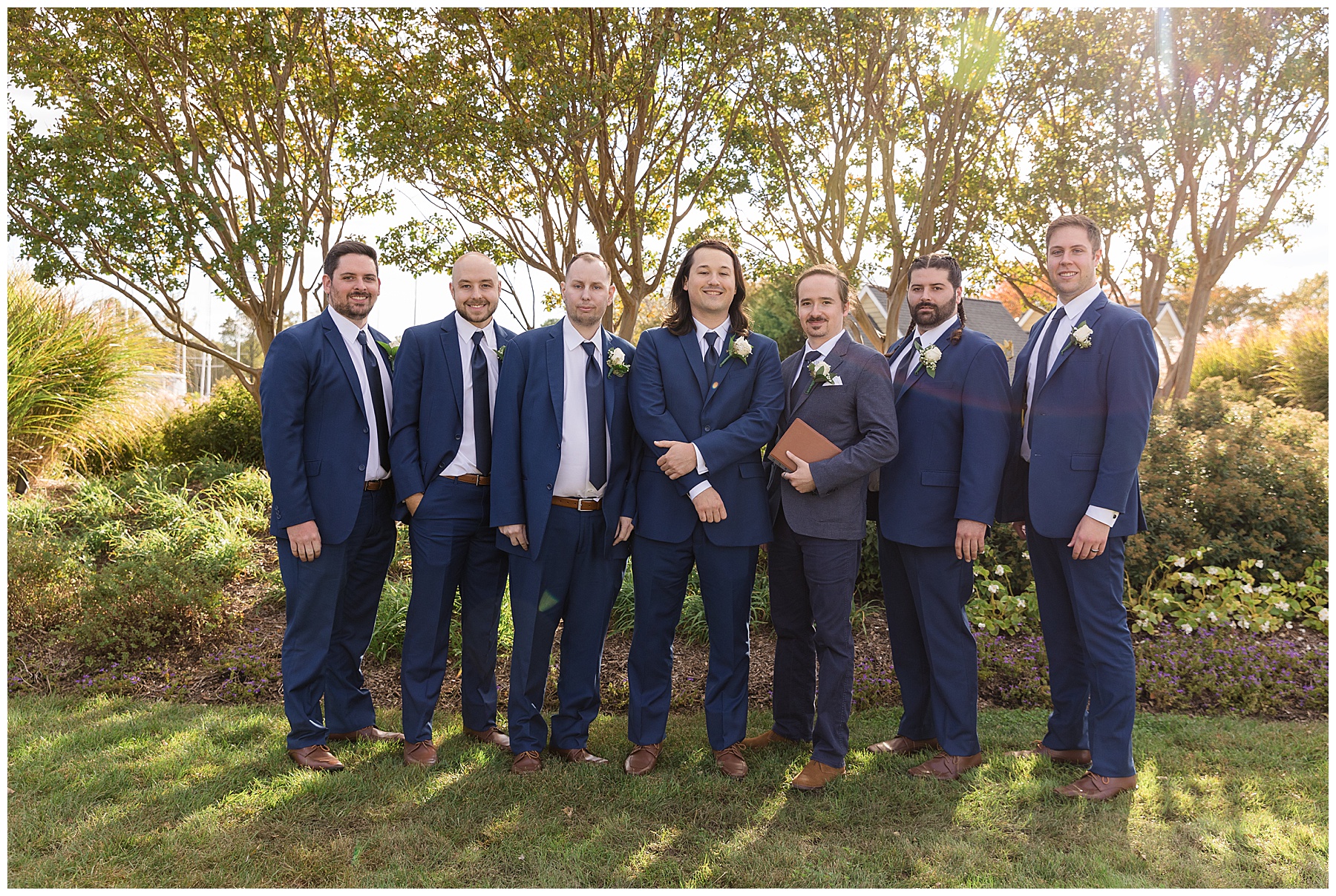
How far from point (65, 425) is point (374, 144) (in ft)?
18.9

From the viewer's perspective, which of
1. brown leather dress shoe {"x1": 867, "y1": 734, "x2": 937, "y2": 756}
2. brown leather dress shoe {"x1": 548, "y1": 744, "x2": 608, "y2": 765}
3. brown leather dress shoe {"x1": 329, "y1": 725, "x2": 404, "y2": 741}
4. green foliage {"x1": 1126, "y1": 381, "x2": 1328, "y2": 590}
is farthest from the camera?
green foliage {"x1": 1126, "y1": 381, "x2": 1328, "y2": 590}

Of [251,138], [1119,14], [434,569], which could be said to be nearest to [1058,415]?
[434,569]

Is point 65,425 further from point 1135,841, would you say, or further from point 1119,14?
point 1119,14

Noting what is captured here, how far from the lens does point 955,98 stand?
9.84 m

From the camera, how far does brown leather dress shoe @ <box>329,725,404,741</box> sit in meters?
4.36

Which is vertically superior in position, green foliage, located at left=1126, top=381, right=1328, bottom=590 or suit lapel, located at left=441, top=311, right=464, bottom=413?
suit lapel, located at left=441, top=311, right=464, bottom=413

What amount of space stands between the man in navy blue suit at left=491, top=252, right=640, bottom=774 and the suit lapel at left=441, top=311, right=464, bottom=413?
219mm

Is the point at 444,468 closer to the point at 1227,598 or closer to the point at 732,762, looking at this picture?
the point at 732,762

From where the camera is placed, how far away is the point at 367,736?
14.4ft

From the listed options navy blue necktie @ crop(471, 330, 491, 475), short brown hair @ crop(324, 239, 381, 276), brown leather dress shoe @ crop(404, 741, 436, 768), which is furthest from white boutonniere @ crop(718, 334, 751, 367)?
brown leather dress shoe @ crop(404, 741, 436, 768)

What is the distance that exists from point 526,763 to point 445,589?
94cm

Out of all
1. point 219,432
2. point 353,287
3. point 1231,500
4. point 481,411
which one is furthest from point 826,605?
point 219,432

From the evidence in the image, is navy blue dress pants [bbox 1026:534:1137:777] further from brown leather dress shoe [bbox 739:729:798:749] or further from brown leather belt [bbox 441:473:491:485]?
brown leather belt [bbox 441:473:491:485]

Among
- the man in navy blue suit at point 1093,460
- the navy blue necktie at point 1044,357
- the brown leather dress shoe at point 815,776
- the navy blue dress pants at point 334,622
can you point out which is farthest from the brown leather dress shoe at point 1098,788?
the navy blue dress pants at point 334,622
